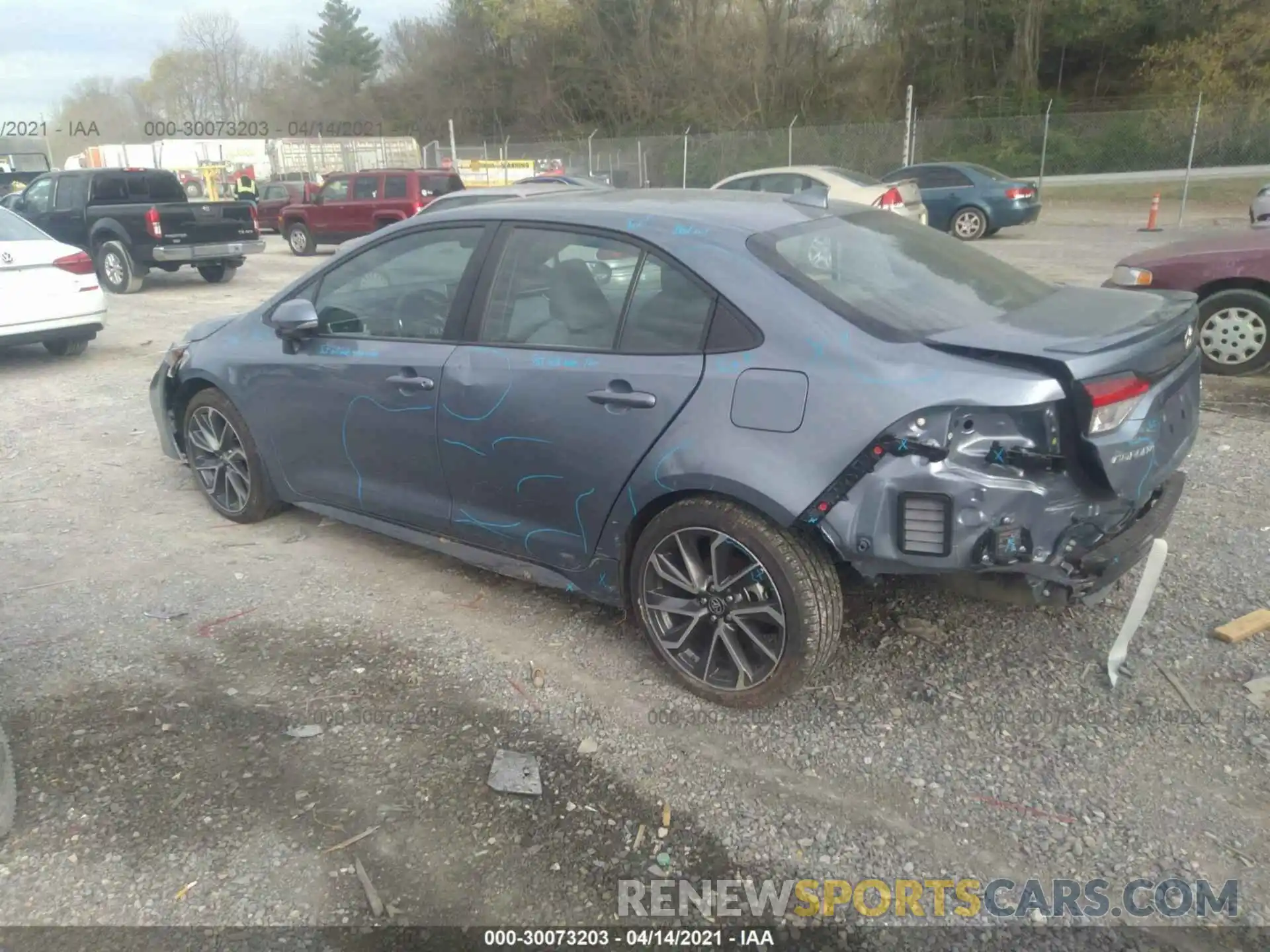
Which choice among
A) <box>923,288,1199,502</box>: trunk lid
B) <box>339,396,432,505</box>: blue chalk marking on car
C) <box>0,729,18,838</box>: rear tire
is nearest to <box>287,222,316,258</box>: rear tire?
<box>339,396,432,505</box>: blue chalk marking on car

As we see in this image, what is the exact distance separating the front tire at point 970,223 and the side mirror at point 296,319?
16.1 m

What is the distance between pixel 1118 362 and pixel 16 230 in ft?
30.9

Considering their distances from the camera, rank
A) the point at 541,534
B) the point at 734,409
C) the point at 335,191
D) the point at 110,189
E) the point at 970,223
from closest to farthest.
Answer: the point at 734,409 → the point at 541,534 → the point at 110,189 → the point at 970,223 → the point at 335,191

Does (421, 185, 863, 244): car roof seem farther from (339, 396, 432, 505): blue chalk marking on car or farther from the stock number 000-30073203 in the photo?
the stock number 000-30073203

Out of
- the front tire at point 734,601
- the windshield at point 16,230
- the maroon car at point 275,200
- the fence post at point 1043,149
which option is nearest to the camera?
the front tire at point 734,601

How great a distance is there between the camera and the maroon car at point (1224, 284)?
21.9 feet

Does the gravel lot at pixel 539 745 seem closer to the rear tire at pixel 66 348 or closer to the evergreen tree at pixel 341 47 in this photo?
the rear tire at pixel 66 348

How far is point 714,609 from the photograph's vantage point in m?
3.32

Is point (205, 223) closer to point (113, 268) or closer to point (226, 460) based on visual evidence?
point (113, 268)

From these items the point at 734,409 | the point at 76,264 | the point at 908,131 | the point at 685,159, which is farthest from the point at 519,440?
the point at 685,159

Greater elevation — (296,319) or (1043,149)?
(1043,149)

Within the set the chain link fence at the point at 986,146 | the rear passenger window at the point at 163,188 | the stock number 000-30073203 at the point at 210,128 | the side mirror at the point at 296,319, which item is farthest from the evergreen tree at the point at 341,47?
the side mirror at the point at 296,319

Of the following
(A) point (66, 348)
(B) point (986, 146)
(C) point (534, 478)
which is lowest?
(A) point (66, 348)

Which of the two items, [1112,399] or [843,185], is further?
[843,185]
